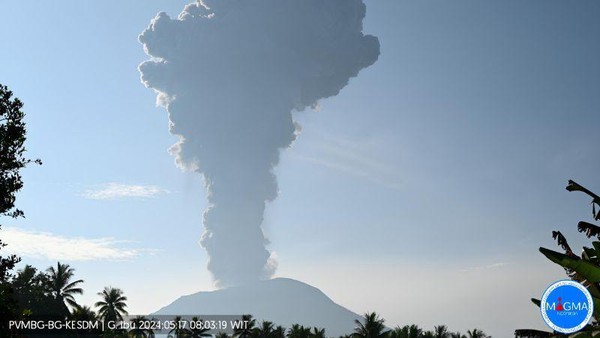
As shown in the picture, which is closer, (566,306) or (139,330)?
(566,306)

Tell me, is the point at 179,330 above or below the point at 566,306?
above

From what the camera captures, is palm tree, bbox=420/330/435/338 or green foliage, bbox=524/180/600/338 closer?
green foliage, bbox=524/180/600/338

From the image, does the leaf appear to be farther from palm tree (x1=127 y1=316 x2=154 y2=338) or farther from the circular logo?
palm tree (x1=127 y1=316 x2=154 y2=338)

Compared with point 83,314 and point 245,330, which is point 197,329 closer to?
point 245,330

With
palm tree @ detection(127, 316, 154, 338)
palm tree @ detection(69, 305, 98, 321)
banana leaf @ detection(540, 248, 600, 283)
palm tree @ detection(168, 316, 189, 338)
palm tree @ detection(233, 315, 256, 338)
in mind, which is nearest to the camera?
banana leaf @ detection(540, 248, 600, 283)

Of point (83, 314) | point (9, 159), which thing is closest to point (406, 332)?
point (83, 314)

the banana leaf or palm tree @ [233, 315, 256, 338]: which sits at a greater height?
palm tree @ [233, 315, 256, 338]

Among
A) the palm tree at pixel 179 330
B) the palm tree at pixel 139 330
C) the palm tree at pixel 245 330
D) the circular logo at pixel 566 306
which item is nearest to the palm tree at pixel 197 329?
the palm tree at pixel 179 330

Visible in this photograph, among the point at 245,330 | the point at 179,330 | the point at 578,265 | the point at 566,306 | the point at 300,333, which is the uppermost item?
the point at 179,330

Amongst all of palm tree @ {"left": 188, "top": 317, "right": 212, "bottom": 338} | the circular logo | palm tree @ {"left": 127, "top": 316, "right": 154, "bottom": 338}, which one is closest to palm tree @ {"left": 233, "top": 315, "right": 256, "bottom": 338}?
palm tree @ {"left": 188, "top": 317, "right": 212, "bottom": 338}

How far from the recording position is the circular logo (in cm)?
895

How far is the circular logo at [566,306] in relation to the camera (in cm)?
895

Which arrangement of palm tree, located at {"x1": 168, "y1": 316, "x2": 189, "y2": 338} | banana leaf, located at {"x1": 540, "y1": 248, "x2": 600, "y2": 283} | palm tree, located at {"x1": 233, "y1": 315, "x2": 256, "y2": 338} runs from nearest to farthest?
1. banana leaf, located at {"x1": 540, "y1": 248, "x2": 600, "y2": 283}
2. palm tree, located at {"x1": 168, "y1": 316, "x2": 189, "y2": 338}
3. palm tree, located at {"x1": 233, "y1": 315, "x2": 256, "y2": 338}

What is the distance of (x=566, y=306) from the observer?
912 centimetres
